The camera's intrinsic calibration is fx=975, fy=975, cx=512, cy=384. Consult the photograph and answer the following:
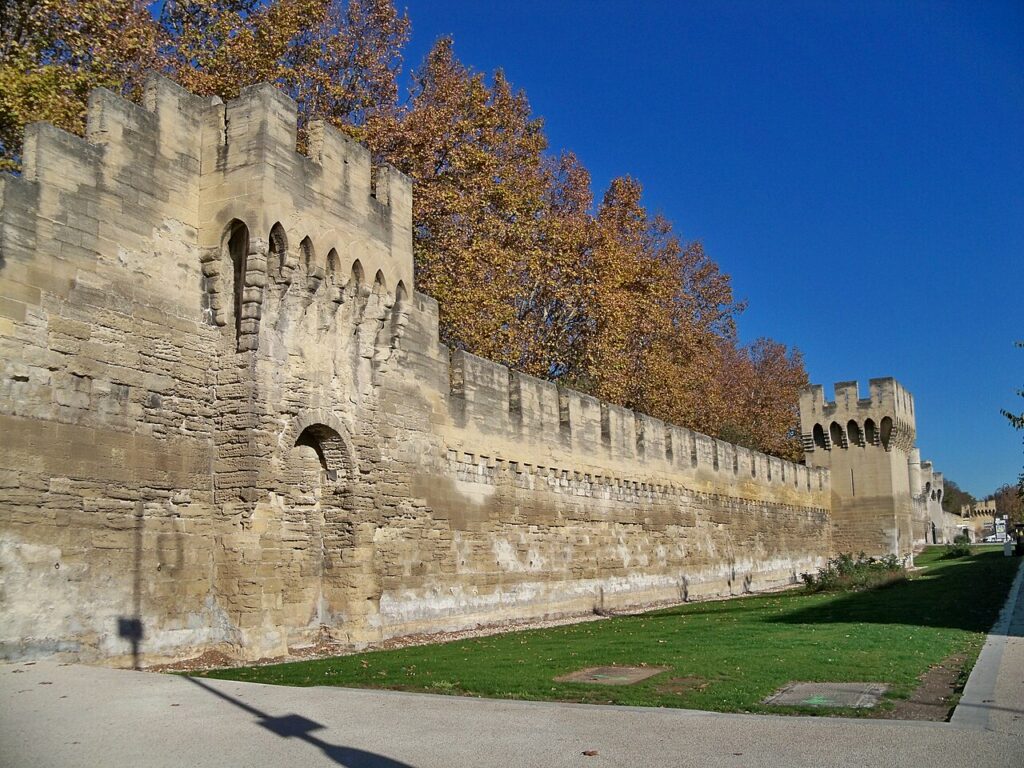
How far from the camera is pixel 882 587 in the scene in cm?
2331

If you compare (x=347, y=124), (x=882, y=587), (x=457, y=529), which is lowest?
(x=882, y=587)

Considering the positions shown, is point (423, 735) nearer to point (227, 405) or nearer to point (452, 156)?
point (227, 405)

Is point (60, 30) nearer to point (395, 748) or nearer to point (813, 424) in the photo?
point (395, 748)

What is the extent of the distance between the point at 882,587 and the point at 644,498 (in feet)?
19.7

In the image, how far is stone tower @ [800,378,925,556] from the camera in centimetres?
3894

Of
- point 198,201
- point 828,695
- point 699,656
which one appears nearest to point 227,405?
point 198,201

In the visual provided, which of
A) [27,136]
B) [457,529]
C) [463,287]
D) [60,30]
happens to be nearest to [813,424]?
[463,287]

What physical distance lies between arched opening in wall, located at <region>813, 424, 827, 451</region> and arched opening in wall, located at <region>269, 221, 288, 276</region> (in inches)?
1266

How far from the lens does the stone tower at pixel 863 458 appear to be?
3894 cm

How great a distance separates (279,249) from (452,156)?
489 inches

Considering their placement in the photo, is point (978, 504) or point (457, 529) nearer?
point (457, 529)

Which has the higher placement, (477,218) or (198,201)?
(477,218)

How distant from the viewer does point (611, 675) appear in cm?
952

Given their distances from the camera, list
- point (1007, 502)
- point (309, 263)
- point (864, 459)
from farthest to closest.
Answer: point (1007, 502) → point (864, 459) → point (309, 263)
